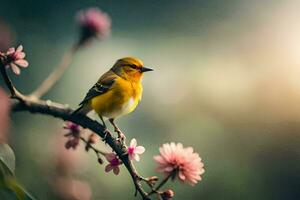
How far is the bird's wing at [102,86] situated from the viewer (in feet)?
1.61

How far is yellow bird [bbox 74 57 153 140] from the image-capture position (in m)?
0.49

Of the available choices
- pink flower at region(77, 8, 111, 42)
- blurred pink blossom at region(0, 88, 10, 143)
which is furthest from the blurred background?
blurred pink blossom at region(0, 88, 10, 143)

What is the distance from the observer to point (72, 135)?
1.46 feet

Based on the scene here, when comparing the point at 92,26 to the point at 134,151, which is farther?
the point at 92,26

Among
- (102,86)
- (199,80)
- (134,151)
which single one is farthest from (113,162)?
(199,80)

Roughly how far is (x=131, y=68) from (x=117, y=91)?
0.02 meters

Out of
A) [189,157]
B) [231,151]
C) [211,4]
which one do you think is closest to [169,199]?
[189,157]

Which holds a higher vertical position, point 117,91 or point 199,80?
point 199,80

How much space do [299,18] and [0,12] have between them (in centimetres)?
51

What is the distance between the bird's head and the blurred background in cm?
34

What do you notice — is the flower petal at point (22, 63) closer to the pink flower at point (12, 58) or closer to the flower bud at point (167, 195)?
the pink flower at point (12, 58)

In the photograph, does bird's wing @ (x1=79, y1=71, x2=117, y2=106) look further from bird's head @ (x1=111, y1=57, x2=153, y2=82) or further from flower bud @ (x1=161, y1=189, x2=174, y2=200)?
flower bud @ (x1=161, y1=189, x2=174, y2=200)

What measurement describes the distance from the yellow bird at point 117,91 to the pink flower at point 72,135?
3 centimetres

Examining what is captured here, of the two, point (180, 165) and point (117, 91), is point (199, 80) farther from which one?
point (180, 165)
